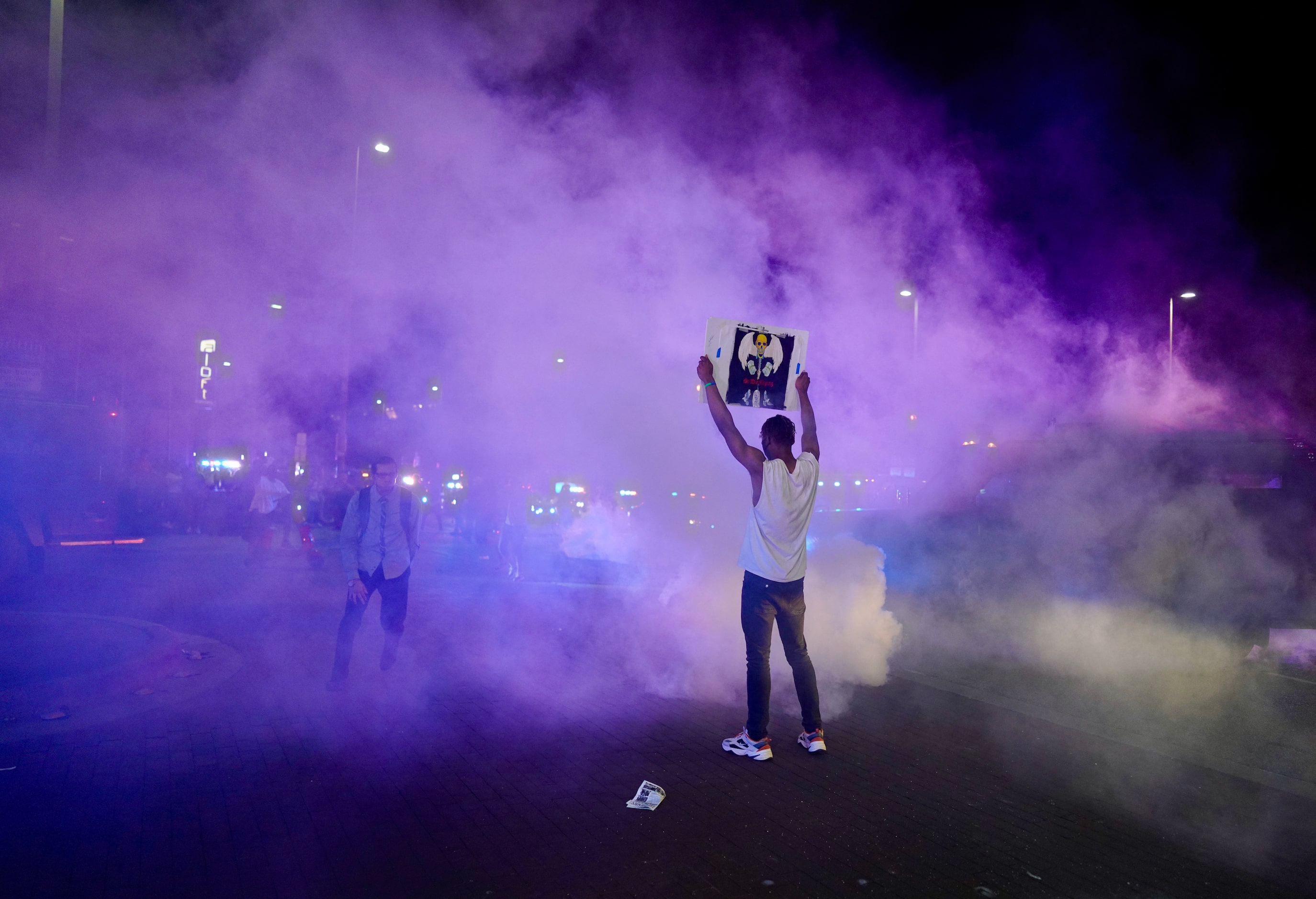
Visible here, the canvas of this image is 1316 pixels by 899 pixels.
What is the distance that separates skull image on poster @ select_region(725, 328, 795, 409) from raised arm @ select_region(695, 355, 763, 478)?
160 mm

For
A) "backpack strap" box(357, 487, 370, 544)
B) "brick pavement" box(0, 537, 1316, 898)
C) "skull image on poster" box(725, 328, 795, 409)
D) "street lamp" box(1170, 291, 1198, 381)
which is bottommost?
"brick pavement" box(0, 537, 1316, 898)

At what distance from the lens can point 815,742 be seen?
379 cm

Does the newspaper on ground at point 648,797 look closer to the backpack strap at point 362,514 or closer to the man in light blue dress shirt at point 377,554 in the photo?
the man in light blue dress shirt at point 377,554

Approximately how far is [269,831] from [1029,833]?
9.44 feet

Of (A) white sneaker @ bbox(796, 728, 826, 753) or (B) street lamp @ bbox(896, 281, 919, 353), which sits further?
(B) street lamp @ bbox(896, 281, 919, 353)

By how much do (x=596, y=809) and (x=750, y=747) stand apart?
93 cm

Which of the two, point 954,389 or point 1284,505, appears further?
point 954,389

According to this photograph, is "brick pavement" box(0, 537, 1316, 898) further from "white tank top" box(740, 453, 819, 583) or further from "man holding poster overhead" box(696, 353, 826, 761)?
"white tank top" box(740, 453, 819, 583)

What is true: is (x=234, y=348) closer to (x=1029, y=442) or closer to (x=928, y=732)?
(x=928, y=732)

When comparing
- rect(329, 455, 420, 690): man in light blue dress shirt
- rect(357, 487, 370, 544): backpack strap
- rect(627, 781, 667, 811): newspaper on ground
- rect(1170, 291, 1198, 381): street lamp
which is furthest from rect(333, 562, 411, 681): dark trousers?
rect(1170, 291, 1198, 381): street lamp

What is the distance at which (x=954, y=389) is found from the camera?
8.50m

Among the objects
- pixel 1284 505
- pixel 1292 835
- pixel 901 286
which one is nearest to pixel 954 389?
pixel 901 286

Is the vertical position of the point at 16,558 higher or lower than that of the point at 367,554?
lower

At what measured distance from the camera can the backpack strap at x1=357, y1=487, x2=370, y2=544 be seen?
4820 mm
